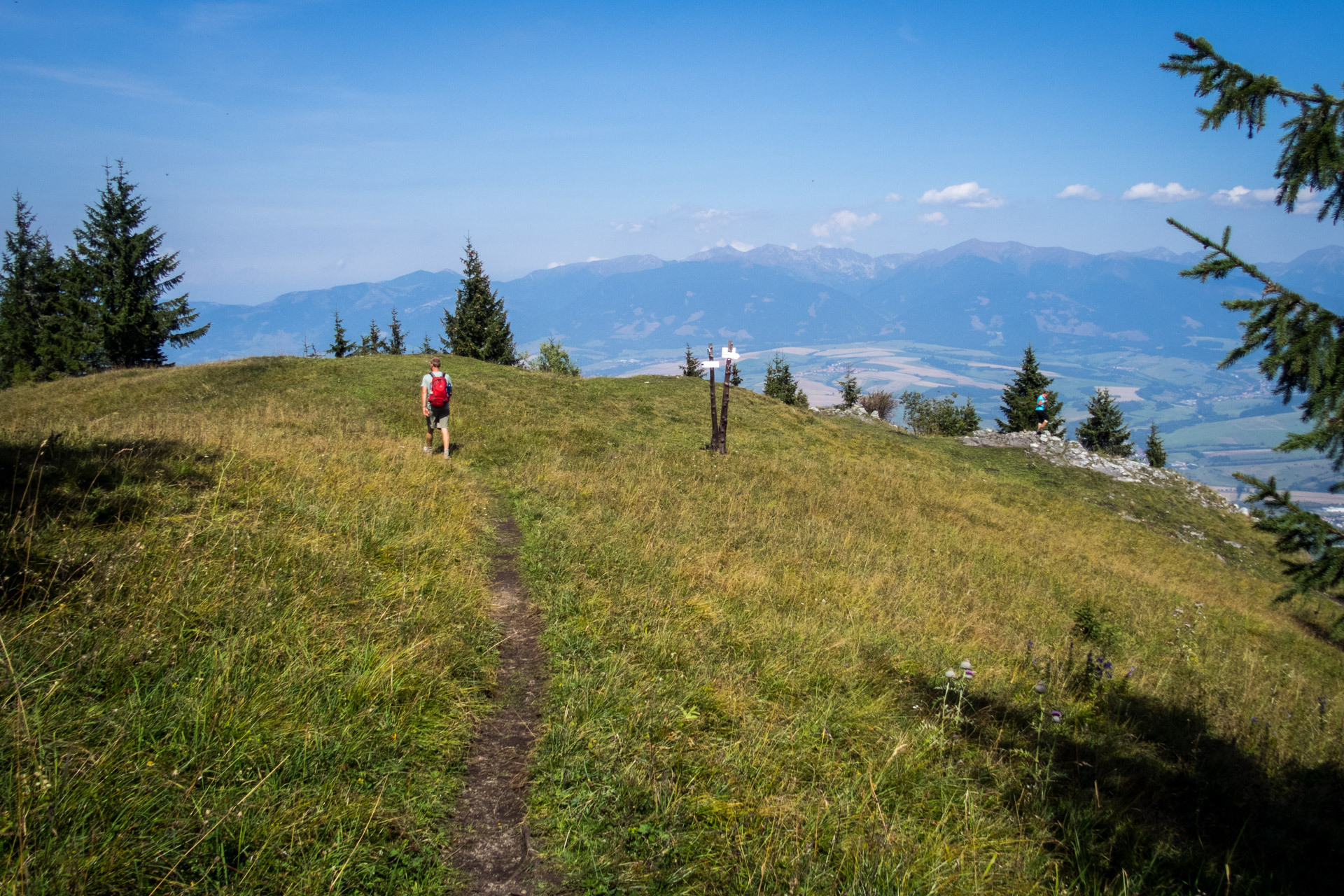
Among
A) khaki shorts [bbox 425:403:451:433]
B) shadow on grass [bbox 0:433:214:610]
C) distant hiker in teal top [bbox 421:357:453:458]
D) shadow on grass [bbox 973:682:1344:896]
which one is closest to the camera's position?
shadow on grass [bbox 973:682:1344:896]

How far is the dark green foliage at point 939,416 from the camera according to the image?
72.3m

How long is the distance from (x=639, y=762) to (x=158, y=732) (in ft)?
8.95

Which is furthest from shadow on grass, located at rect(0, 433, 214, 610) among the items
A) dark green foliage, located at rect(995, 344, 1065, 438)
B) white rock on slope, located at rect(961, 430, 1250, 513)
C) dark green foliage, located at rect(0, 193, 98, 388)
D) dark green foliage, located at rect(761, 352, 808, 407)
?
dark green foliage, located at rect(761, 352, 808, 407)

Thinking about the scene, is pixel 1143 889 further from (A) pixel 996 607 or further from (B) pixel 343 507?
(B) pixel 343 507

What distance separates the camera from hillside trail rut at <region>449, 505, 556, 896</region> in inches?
135

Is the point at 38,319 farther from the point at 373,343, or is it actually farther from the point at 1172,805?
the point at 1172,805

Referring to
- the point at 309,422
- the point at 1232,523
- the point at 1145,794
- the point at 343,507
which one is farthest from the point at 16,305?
the point at 1232,523

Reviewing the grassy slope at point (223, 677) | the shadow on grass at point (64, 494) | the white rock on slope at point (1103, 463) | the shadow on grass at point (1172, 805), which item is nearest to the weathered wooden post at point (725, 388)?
the grassy slope at point (223, 677)

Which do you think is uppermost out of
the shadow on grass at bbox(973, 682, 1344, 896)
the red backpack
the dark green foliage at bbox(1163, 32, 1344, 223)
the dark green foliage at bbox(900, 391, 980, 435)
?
the dark green foliage at bbox(1163, 32, 1344, 223)

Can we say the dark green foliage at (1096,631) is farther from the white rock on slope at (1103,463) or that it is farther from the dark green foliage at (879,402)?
the dark green foliage at (879,402)

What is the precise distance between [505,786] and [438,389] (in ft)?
38.5

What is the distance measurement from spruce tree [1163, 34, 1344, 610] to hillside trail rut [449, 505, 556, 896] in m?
6.63

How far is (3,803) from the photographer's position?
104 inches

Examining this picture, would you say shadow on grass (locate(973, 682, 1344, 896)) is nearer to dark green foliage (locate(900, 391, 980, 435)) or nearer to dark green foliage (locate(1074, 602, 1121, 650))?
dark green foliage (locate(1074, 602, 1121, 650))
